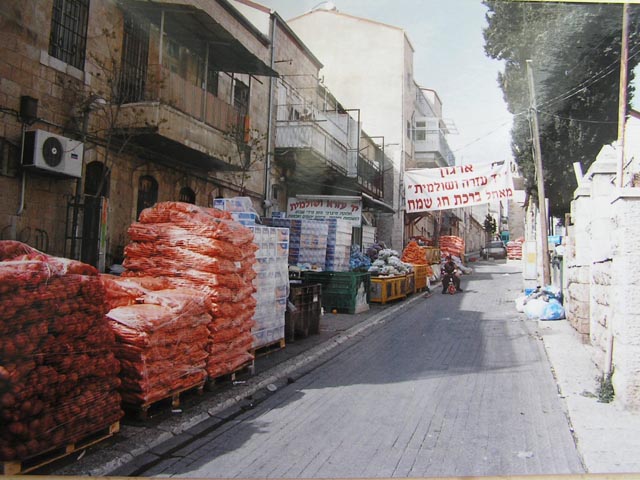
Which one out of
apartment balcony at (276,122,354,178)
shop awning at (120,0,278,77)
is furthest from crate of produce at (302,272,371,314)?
shop awning at (120,0,278,77)

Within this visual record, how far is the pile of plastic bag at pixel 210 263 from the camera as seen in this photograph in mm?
5605

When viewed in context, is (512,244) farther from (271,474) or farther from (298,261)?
(271,474)

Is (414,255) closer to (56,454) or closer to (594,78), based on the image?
(594,78)

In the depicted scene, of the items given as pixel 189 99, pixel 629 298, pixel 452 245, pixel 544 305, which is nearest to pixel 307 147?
pixel 189 99

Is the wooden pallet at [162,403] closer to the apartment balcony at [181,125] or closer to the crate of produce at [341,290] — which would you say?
the apartment balcony at [181,125]

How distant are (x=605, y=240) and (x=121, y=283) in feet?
20.0

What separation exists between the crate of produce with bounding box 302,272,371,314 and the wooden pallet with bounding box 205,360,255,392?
626cm

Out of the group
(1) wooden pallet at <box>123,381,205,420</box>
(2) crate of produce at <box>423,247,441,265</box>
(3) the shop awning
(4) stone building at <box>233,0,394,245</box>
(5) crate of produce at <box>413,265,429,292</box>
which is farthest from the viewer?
(2) crate of produce at <box>423,247,441,265</box>

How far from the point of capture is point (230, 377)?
5.95 metres

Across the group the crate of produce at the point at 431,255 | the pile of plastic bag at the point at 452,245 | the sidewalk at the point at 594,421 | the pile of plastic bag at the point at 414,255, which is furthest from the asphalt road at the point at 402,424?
the pile of plastic bag at the point at 452,245

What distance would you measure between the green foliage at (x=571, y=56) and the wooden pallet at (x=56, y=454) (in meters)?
5.17

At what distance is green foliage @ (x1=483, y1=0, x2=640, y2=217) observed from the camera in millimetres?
5504

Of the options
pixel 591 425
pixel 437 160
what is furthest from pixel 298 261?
pixel 437 160

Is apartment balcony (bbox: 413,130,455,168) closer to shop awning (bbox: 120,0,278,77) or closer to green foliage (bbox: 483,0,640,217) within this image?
green foliage (bbox: 483,0,640,217)
